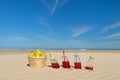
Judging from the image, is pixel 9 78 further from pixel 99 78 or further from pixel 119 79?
pixel 119 79

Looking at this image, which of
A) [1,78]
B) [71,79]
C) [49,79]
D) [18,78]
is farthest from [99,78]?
[1,78]

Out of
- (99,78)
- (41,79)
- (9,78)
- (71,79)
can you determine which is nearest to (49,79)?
(41,79)

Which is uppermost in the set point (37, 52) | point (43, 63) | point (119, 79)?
point (37, 52)

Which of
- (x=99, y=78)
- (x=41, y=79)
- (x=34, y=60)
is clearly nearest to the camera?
(x=41, y=79)

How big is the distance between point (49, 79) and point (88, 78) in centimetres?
100

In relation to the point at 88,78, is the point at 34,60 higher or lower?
higher

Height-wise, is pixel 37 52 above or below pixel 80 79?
above

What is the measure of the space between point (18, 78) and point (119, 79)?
99.6 inches

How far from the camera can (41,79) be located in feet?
Result: 13.9

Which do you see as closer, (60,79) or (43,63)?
(60,79)

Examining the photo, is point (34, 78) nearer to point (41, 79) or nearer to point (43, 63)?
point (41, 79)

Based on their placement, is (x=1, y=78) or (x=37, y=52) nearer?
(x=1, y=78)

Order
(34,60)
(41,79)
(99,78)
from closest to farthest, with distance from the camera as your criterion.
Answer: (41,79) < (99,78) < (34,60)

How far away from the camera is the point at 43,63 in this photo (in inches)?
252
